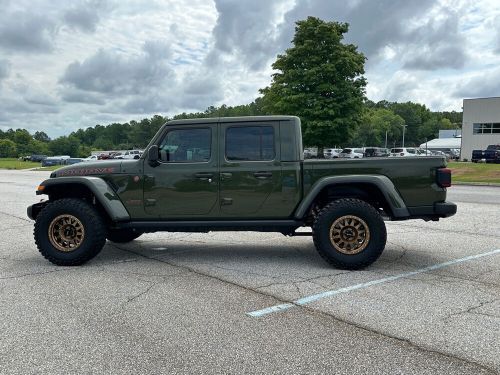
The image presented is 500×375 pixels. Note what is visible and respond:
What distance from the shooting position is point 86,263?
6172mm

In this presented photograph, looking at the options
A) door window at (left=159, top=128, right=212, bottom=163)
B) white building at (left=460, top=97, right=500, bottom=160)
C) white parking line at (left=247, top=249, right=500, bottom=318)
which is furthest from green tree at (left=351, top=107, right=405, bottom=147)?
door window at (left=159, top=128, right=212, bottom=163)

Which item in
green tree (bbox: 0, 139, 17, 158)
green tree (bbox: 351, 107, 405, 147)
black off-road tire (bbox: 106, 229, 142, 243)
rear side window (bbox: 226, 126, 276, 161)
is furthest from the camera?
green tree (bbox: 351, 107, 405, 147)

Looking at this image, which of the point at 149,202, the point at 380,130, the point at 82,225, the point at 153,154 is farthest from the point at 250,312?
the point at 380,130

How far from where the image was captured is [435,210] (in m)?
5.63

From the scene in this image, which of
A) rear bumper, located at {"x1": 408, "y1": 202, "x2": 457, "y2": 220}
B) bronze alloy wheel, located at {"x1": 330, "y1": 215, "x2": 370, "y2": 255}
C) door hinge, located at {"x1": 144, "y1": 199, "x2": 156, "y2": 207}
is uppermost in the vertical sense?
door hinge, located at {"x1": 144, "y1": 199, "x2": 156, "y2": 207}

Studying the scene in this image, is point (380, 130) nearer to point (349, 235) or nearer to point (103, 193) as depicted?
point (349, 235)

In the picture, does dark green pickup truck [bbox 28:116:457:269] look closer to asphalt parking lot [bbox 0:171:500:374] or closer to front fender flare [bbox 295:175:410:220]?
front fender flare [bbox 295:175:410:220]

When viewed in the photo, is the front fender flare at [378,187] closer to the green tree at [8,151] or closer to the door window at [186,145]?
the door window at [186,145]

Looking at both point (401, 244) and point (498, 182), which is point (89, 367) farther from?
point (498, 182)

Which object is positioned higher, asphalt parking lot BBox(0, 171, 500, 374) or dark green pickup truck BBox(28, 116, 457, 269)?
dark green pickup truck BBox(28, 116, 457, 269)

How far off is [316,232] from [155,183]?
7.03 ft

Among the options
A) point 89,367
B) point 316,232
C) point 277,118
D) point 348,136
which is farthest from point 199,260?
point 348,136

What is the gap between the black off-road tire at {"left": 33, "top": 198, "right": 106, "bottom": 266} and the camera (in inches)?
234

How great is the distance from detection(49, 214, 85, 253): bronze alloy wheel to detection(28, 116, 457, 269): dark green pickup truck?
0.04 feet
